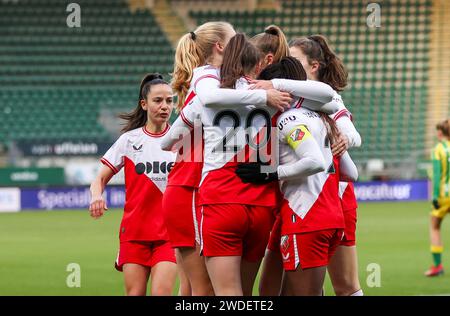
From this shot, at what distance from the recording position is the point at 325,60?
18.5 feet

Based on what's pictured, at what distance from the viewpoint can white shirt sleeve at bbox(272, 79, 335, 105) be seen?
181 inches

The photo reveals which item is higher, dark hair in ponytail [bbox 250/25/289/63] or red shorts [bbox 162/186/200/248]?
dark hair in ponytail [bbox 250/25/289/63]

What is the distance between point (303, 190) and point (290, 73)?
0.67m

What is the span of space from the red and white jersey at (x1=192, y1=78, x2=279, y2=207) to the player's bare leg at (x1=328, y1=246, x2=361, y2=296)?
1.23 m

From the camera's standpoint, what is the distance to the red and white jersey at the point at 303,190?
456cm

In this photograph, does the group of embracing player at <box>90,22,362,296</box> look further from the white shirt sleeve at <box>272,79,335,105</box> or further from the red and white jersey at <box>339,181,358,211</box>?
the red and white jersey at <box>339,181,358,211</box>

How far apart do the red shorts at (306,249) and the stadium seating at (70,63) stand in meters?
20.8

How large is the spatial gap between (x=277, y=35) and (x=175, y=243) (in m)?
1.38

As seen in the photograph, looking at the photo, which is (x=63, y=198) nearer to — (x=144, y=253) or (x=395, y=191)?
(x=395, y=191)

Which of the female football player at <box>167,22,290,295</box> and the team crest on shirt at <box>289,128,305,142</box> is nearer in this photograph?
the team crest on shirt at <box>289,128,305,142</box>

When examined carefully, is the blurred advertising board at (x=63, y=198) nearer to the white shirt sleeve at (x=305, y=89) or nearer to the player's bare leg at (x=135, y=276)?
the player's bare leg at (x=135, y=276)

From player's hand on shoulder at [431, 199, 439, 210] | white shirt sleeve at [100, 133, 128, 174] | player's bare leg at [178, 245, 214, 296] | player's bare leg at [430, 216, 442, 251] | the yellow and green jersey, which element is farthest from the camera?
the yellow and green jersey

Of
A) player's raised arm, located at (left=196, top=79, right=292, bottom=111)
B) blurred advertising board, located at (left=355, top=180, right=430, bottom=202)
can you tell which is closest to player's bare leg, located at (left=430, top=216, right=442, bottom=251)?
player's raised arm, located at (left=196, top=79, right=292, bottom=111)

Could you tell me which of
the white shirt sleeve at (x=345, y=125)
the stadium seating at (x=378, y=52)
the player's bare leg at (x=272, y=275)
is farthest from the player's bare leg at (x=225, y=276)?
the stadium seating at (x=378, y=52)
